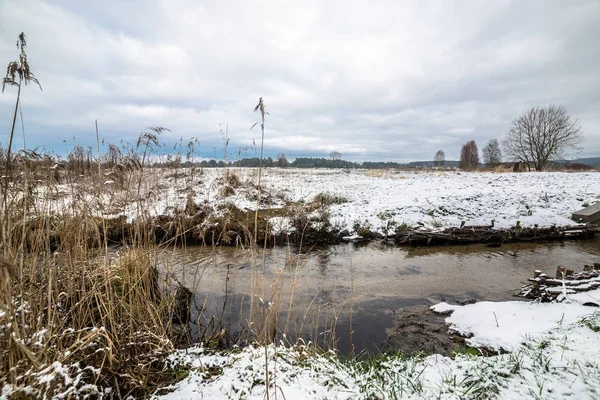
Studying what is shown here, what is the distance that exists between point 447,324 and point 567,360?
6.24 feet

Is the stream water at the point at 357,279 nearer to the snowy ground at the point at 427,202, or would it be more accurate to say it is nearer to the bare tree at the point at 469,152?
the snowy ground at the point at 427,202

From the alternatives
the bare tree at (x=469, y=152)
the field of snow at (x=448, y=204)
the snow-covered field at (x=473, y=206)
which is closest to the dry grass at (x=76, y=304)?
the field of snow at (x=448, y=204)

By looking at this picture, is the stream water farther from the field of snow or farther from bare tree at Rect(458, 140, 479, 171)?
bare tree at Rect(458, 140, 479, 171)

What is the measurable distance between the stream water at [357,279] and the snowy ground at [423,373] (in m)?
0.84

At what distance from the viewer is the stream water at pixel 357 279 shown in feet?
13.6

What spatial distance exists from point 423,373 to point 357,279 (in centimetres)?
357

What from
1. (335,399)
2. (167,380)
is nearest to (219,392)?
(167,380)

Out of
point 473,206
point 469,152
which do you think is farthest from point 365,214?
point 469,152

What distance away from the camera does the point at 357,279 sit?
6082mm

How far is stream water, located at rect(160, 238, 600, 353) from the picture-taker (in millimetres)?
4141

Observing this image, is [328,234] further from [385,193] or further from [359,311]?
[385,193]

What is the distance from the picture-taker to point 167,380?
8.04 ft

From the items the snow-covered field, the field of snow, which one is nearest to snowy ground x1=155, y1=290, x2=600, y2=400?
the field of snow

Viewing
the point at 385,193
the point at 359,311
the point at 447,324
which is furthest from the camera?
the point at 385,193
